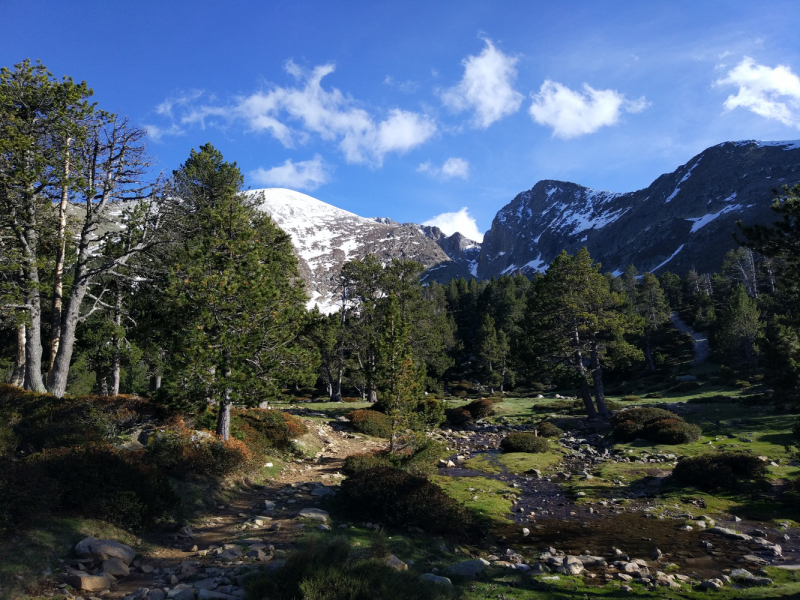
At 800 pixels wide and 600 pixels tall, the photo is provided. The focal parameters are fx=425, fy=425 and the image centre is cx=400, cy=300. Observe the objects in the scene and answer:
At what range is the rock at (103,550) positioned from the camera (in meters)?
7.62

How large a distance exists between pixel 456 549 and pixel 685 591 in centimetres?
470

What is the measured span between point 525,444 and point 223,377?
18.0 meters

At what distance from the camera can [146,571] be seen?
772 cm

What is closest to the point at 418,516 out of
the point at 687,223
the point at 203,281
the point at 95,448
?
the point at 95,448

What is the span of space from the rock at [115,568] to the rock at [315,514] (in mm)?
4509

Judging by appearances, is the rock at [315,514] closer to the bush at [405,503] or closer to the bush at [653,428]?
the bush at [405,503]

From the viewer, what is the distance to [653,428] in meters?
25.0

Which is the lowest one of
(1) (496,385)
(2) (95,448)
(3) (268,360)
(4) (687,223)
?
(1) (496,385)

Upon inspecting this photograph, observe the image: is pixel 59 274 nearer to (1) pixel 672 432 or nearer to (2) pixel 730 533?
(2) pixel 730 533

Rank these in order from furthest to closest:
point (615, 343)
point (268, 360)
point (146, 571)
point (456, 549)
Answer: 1. point (615, 343)
2. point (268, 360)
3. point (456, 549)
4. point (146, 571)

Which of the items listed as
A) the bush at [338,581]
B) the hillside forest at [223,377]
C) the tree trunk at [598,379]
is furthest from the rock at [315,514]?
the tree trunk at [598,379]

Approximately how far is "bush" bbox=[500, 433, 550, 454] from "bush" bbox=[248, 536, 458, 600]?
1963 cm

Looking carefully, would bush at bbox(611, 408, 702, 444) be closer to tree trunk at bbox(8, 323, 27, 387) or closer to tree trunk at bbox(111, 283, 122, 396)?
tree trunk at bbox(111, 283, 122, 396)

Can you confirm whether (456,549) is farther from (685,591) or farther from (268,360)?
(268,360)
